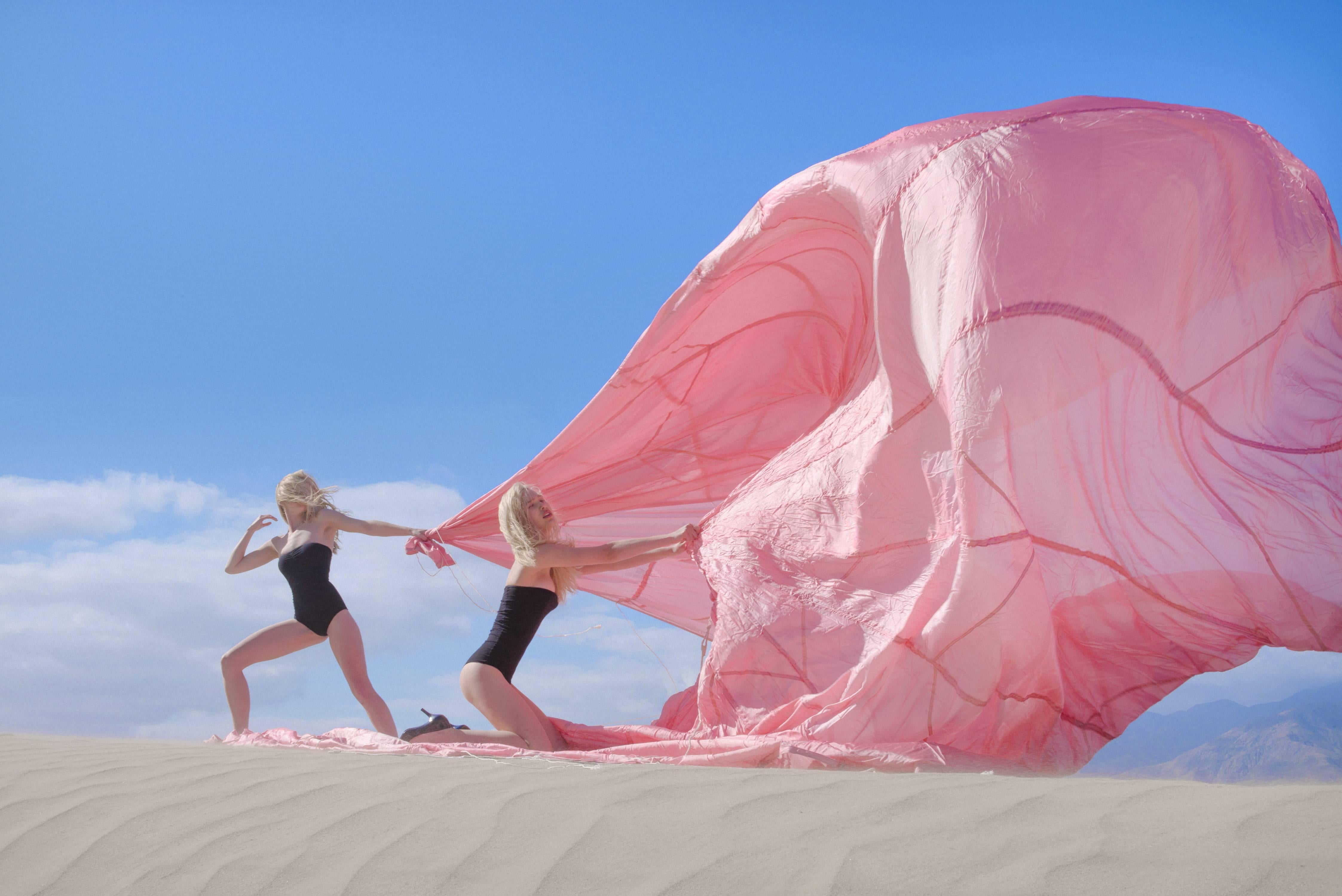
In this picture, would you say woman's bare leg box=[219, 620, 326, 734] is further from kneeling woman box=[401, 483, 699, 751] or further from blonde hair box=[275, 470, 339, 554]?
kneeling woman box=[401, 483, 699, 751]

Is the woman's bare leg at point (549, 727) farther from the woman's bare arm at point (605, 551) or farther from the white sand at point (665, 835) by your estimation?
the white sand at point (665, 835)

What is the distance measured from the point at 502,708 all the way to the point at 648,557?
1.05 metres

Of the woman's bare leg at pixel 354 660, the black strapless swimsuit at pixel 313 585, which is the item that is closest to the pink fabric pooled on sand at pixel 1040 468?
the woman's bare leg at pixel 354 660

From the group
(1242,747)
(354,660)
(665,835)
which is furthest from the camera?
(354,660)

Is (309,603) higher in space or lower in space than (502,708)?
higher

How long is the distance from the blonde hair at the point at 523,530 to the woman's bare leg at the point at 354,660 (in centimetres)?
163

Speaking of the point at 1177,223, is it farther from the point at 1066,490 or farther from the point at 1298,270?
the point at 1066,490

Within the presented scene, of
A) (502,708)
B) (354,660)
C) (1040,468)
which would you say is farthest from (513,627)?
(1040,468)

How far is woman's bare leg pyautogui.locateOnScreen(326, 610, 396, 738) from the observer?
607 centimetres

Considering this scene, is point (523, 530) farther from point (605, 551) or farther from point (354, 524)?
point (354, 524)

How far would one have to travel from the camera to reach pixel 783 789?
2.45 meters

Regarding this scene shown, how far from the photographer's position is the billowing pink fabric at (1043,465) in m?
4.09

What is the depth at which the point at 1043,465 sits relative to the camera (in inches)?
167

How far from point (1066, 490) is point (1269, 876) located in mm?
2822
